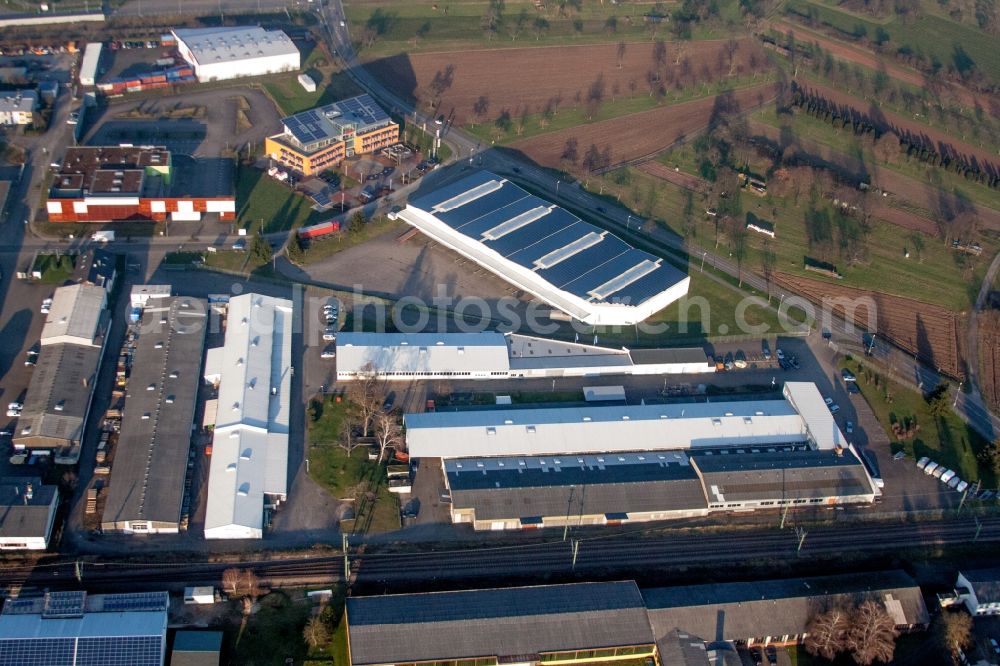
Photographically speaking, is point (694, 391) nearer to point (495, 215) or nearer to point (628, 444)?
point (628, 444)

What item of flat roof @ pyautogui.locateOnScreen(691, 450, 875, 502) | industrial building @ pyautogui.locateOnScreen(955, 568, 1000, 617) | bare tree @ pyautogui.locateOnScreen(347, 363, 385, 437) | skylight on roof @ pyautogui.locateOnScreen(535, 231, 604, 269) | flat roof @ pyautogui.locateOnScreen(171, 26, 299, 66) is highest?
flat roof @ pyautogui.locateOnScreen(171, 26, 299, 66)

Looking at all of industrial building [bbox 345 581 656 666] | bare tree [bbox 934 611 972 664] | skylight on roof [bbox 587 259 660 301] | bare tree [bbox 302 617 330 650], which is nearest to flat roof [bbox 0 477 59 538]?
bare tree [bbox 302 617 330 650]

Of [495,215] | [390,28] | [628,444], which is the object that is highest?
[390,28]

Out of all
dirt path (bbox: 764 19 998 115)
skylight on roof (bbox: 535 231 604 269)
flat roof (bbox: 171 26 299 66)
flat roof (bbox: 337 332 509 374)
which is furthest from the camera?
dirt path (bbox: 764 19 998 115)

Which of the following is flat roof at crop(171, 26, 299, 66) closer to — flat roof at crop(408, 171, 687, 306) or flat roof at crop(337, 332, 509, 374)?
flat roof at crop(408, 171, 687, 306)

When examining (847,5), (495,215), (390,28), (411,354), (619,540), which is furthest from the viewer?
(847,5)

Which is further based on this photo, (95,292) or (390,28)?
(390,28)

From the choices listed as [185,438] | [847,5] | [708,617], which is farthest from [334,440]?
[847,5]

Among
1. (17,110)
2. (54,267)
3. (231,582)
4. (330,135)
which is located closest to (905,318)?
(330,135)

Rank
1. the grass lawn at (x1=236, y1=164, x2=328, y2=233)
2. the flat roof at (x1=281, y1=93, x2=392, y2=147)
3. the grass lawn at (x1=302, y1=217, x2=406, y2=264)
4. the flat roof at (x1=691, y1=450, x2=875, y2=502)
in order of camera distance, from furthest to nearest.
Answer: the flat roof at (x1=281, y1=93, x2=392, y2=147) → the grass lawn at (x1=236, y1=164, x2=328, y2=233) → the grass lawn at (x1=302, y1=217, x2=406, y2=264) → the flat roof at (x1=691, y1=450, x2=875, y2=502)
